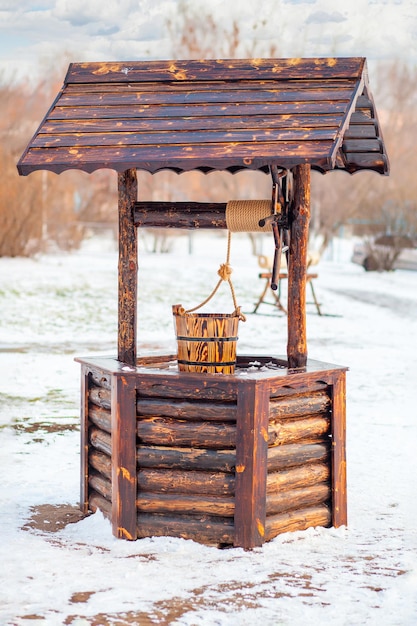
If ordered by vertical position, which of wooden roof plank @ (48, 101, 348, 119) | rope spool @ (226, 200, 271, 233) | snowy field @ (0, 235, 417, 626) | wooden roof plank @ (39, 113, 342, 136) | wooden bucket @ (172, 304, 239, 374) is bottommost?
snowy field @ (0, 235, 417, 626)

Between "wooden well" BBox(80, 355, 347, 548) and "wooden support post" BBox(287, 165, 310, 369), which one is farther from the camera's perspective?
"wooden support post" BBox(287, 165, 310, 369)

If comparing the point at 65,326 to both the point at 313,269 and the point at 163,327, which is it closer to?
Result: the point at 163,327

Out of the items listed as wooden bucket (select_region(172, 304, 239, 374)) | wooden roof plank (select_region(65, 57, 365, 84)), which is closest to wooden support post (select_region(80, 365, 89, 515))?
wooden bucket (select_region(172, 304, 239, 374))

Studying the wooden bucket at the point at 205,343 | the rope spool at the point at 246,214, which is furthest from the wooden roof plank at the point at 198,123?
the wooden bucket at the point at 205,343

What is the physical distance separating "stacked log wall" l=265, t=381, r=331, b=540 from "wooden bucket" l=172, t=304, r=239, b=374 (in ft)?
1.20

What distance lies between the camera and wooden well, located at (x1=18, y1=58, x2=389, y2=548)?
5.09 metres

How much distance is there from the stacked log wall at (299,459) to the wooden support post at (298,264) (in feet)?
0.84

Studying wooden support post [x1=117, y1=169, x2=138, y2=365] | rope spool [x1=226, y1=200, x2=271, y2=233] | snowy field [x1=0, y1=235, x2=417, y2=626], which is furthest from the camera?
wooden support post [x1=117, y1=169, x2=138, y2=365]

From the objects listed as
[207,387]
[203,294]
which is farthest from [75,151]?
[203,294]

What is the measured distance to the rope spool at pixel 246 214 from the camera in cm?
545

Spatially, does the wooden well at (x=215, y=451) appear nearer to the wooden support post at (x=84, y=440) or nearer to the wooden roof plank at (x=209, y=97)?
the wooden support post at (x=84, y=440)

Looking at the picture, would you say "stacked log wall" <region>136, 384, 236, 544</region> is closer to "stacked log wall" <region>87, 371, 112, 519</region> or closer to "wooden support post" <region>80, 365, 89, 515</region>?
"stacked log wall" <region>87, 371, 112, 519</region>

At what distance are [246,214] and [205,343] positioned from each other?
724mm

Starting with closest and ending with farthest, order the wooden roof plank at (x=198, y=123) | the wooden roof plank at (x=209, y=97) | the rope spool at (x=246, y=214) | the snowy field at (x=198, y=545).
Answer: the snowy field at (x=198, y=545)
the wooden roof plank at (x=198, y=123)
the wooden roof plank at (x=209, y=97)
the rope spool at (x=246, y=214)
